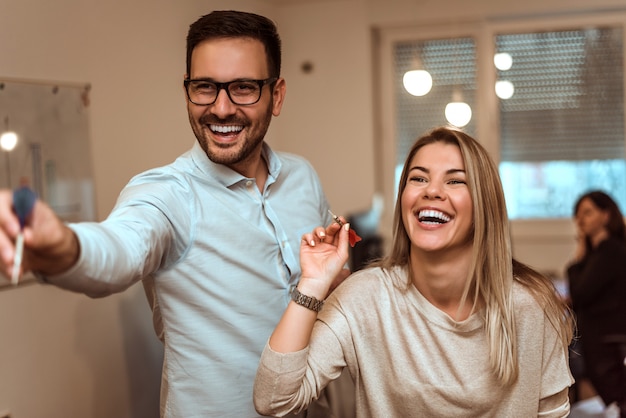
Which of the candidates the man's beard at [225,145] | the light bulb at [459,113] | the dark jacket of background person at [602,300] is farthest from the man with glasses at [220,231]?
the light bulb at [459,113]

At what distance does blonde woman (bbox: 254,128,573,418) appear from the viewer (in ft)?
5.76

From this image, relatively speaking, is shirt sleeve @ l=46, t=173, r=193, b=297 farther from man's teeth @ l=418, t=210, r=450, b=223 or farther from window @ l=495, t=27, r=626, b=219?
window @ l=495, t=27, r=626, b=219

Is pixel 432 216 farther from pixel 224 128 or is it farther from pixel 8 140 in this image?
pixel 8 140

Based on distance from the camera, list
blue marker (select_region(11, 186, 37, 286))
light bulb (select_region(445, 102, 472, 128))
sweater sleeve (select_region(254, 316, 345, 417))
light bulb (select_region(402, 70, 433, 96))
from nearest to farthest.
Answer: blue marker (select_region(11, 186, 37, 286)) → sweater sleeve (select_region(254, 316, 345, 417)) → light bulb (select_region(402, 70, 433, 96)) → light bulb (select_region(445, 102, 472, 128))

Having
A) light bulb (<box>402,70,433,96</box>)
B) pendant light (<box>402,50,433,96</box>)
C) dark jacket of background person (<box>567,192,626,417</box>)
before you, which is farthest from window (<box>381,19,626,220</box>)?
dark jacket of background person (<box>567,192,626,417</box>)

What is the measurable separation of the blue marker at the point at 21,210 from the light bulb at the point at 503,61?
16.3 ft

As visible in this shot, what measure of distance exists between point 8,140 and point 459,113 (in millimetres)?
3770

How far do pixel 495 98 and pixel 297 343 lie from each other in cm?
429

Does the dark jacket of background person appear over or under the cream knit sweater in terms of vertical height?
under

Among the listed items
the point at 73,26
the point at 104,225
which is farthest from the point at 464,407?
the point at 73,26

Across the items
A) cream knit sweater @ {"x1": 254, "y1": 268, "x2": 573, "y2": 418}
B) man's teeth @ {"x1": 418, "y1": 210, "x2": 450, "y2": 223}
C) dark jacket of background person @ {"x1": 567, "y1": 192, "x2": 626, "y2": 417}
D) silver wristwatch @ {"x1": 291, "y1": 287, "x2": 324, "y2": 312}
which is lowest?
dark jacket of background person @ {"x1": 567, "y1": 192, "x2": 626, "y2": 417}

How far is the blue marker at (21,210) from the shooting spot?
3.00ft

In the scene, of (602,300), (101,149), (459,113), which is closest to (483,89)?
(459,113)

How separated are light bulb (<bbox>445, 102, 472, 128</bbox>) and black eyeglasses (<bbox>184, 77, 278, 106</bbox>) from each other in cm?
396
